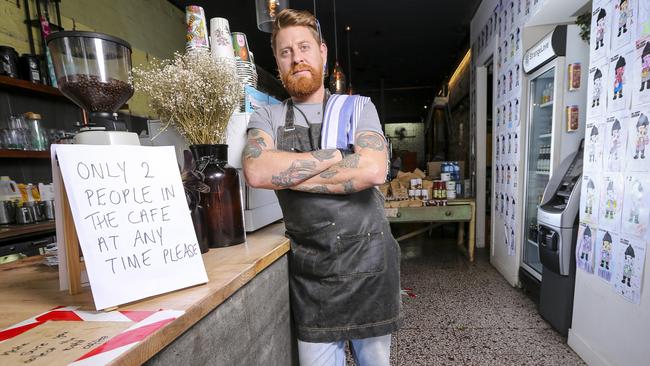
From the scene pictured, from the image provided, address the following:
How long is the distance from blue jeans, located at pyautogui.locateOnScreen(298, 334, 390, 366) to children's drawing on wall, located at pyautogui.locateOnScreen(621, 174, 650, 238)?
4.72 feet

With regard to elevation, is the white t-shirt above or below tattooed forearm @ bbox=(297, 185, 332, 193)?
above

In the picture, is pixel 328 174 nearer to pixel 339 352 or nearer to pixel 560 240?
pixel 339 352

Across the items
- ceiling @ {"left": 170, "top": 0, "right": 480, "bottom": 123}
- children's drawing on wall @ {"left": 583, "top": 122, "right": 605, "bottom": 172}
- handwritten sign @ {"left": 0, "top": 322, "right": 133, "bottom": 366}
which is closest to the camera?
handwritten sign @ {"left": 0, "top": 322, "right": 133, "bottom": 366}

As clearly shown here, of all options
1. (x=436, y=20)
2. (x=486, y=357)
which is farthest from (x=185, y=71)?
(x=436, y=20)

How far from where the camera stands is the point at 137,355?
19.6 inches

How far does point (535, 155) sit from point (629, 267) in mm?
1597

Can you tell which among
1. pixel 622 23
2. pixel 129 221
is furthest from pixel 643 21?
pixel 129 221

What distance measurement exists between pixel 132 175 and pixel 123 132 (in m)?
0.17

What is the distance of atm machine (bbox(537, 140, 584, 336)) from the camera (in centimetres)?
209

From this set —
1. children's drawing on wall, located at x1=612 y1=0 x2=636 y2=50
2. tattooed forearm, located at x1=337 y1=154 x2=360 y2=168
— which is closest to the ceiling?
children's drawing on wall, located at x1=612 y1=0 x2=636 y2=50

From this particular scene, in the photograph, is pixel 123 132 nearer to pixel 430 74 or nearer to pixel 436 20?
pixel 436 20

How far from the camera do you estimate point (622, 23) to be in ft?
5.40

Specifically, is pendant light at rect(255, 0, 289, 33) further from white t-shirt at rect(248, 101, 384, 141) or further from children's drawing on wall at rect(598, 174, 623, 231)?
children's drawing on wall at rect(598, 174, 623, 231)

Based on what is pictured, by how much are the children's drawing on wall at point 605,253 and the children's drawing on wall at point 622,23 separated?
105cm
